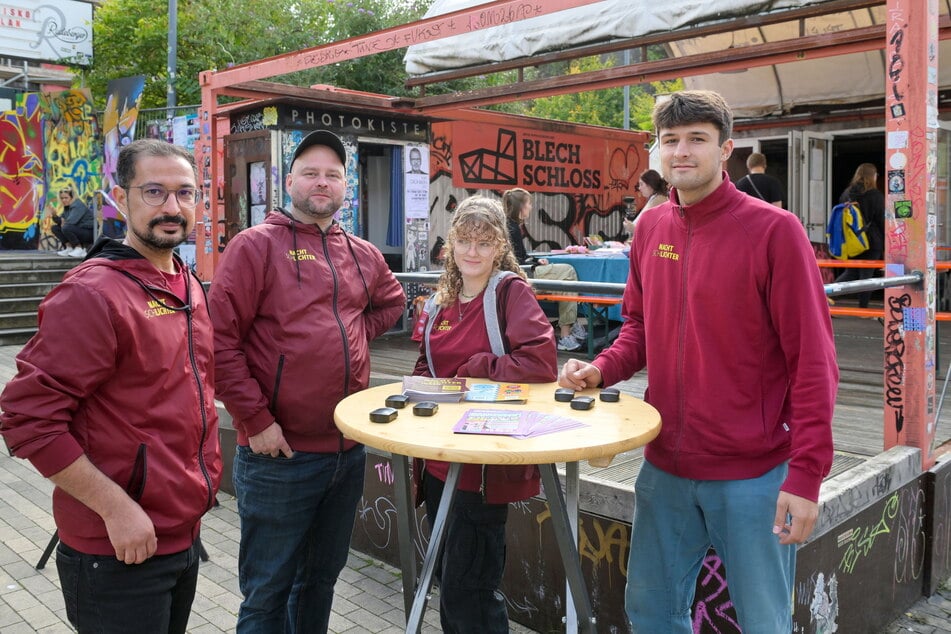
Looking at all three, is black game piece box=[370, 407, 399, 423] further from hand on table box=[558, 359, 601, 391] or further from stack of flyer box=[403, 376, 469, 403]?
hand on table box=[558, 359, 601, 391]

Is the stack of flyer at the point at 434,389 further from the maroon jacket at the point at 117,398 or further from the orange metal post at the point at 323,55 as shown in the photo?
the orange metal post at the point at 323,55

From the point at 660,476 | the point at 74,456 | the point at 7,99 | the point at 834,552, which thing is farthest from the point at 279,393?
the point at 7,99

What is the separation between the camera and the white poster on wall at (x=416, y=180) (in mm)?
11633

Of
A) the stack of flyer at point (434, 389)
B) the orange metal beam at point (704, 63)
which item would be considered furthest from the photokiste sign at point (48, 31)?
the stack of flyer at point (434, 389)

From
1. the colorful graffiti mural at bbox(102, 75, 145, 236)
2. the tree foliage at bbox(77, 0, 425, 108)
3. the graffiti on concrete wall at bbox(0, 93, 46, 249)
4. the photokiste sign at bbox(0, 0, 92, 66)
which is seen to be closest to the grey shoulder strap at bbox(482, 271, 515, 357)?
the colorful graffiti mural at bbox(102, 75, 145, 236)

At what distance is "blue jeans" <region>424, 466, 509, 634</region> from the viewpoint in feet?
9.47

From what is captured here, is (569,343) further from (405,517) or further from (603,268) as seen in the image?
(405,517)

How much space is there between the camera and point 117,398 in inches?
84.0

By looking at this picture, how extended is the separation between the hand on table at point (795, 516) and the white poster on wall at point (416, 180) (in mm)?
9812

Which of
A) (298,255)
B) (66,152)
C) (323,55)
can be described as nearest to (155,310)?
(298,255)

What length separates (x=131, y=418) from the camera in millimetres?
2146

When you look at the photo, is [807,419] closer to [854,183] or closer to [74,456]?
[74,456]

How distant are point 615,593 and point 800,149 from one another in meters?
10.1

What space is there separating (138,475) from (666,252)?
165 cm
